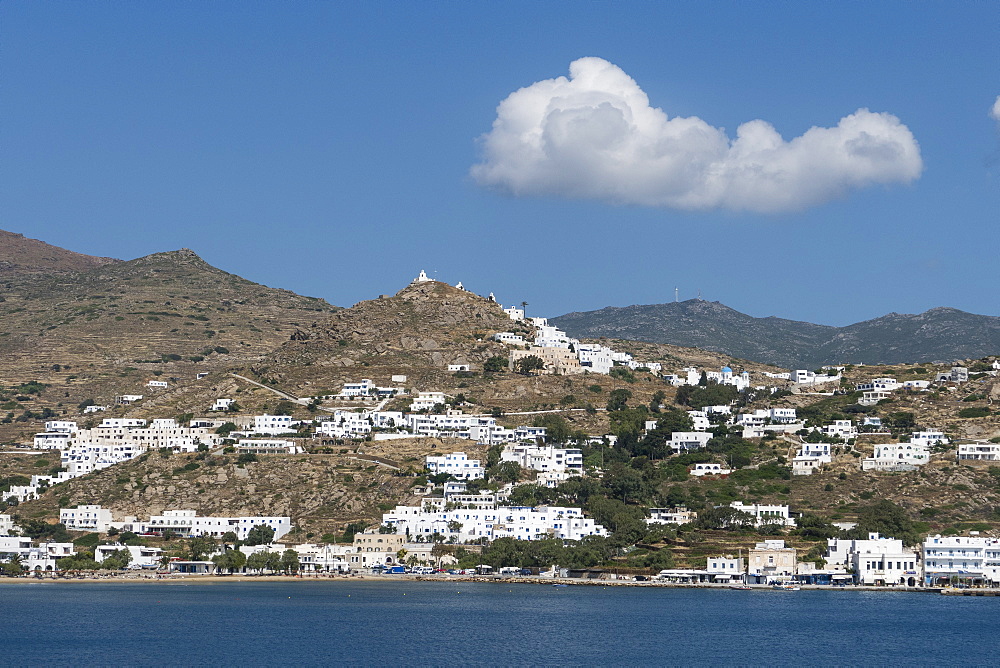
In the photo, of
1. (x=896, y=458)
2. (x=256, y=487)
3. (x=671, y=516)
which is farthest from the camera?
(x=256, y=487)

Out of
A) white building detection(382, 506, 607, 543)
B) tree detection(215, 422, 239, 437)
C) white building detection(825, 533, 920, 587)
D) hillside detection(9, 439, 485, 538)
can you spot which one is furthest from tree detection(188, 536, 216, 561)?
white building detection(825, 533, 920, 587)

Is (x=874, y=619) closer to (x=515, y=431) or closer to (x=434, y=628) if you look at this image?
(x=434, y=628)

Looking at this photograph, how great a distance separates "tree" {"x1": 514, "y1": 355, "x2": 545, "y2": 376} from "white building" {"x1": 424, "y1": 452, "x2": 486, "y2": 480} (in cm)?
3098

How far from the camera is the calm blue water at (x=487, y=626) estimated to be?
7138 centimetres

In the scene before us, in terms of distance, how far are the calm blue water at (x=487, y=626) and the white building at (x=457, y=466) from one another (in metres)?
21.7

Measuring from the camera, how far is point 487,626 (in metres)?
82.4

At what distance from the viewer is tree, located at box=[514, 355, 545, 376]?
16412cm

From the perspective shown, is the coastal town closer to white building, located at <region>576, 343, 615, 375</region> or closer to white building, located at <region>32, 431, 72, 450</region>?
white building, located at <region>32, 431, 72, 450</region>

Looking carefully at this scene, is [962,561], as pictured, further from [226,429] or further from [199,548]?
[226,429]

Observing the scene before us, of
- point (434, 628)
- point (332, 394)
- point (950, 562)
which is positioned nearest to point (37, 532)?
point (332, 394)

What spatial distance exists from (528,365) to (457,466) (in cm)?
3254

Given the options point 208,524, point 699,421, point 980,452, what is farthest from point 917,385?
point 208,524

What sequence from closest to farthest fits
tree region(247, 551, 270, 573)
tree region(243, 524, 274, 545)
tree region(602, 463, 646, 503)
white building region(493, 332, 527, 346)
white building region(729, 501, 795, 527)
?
white building region(729, 501, 795, 527) < tree region(247, 551, 270, 573) < tree region(243, 524, 274, 545) < tree region(602, 463, 646, 503) < white building region(493, 332, 527, 346)

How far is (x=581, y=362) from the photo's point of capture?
17375 centimetres
